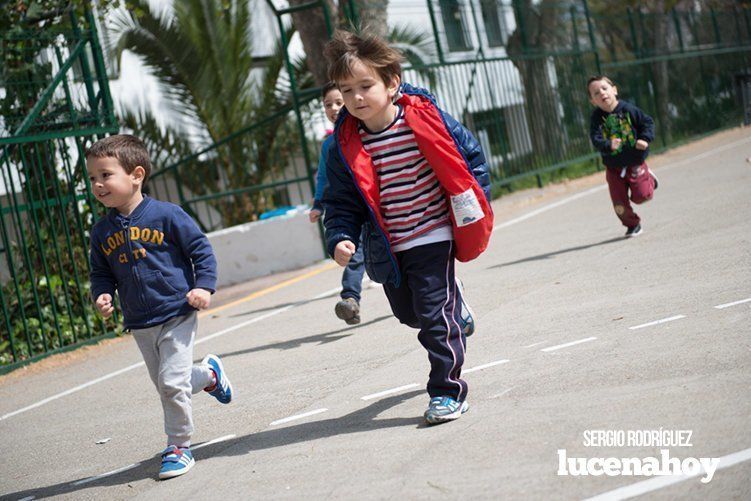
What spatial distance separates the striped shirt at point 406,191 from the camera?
5.03 metres

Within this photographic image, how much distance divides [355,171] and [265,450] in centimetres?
139

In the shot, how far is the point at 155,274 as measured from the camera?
5.18m

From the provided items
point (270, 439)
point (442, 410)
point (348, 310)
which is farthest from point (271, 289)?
point (442, 410)

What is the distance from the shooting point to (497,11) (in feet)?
61.3

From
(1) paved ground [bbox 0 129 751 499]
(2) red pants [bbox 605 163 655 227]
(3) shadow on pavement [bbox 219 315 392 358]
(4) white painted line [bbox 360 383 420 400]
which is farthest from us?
(2) red pants [bbox 605 163 655 227]

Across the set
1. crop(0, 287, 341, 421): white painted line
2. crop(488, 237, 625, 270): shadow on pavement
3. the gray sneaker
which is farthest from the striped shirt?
crop(488, 237, 625, 270): shadow on pavement

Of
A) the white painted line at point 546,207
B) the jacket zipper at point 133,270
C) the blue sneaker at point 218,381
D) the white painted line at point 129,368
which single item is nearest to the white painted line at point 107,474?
the blue sneaker at point 218,381

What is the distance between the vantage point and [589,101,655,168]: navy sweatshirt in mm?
10133

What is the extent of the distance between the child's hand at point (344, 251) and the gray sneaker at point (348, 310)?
2630 mm

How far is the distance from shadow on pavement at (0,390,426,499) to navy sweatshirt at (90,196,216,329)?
711mm

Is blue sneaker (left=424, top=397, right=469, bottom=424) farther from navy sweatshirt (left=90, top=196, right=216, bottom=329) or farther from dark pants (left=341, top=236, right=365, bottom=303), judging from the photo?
dark pants (left=341, top=236, right=365, bottom=303)

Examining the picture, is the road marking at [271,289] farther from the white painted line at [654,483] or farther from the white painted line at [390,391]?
the white painted line at [654,483]

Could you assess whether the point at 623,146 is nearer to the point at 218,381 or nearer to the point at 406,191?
the point at 406,191

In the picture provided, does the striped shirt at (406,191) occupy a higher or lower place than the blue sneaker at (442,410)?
higher
